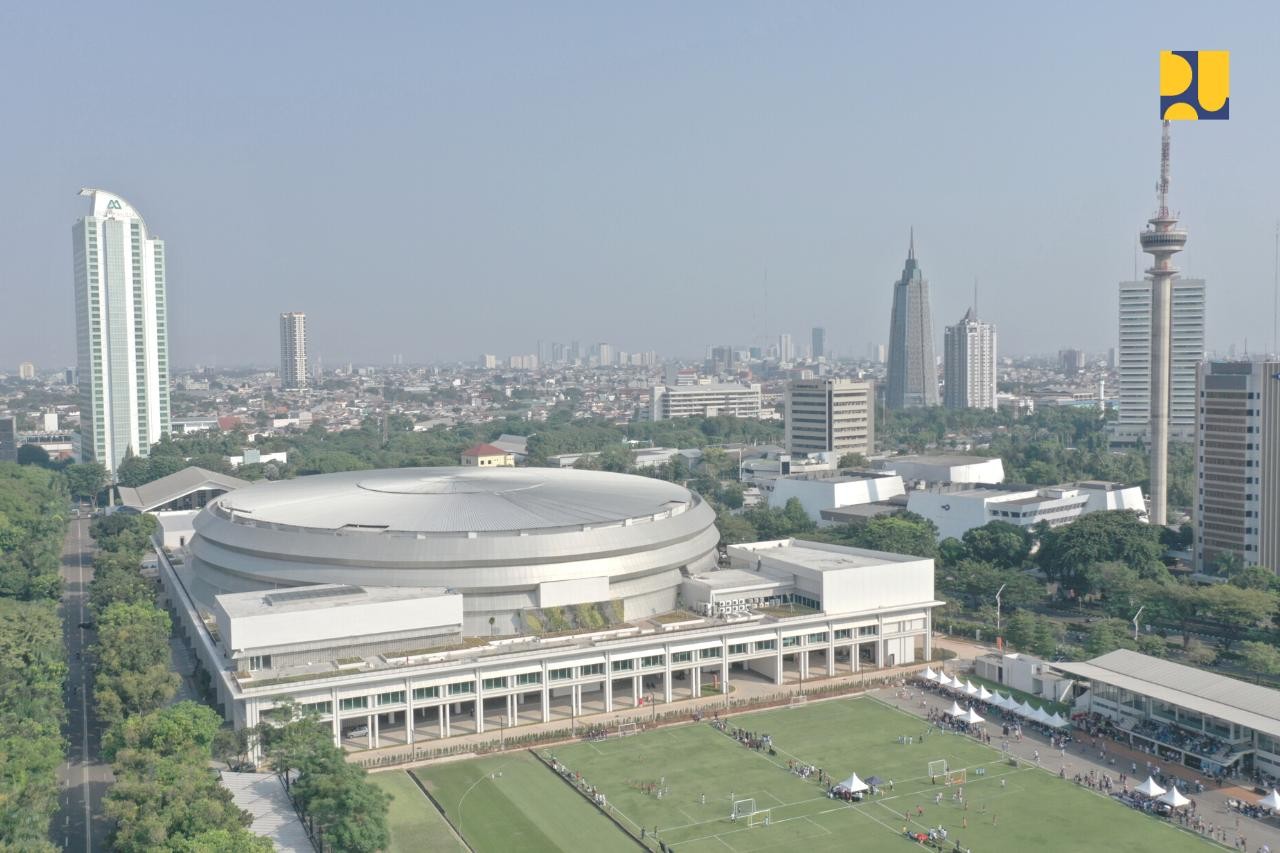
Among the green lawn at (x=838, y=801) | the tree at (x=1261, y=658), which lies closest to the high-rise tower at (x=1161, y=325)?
the tree at (x=1261, y=658)

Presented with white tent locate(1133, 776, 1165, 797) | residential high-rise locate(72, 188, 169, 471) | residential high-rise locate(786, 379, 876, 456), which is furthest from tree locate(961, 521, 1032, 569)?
residential high-rise locate(72, 188, 169, 471)

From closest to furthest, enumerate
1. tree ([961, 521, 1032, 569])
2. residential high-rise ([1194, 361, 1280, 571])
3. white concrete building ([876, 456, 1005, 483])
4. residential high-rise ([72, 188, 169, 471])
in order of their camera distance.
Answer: residential high-rise ([1194, 361, 1280, 571]) < tree ([961, 521, 1032, 569]) < white concrete building ([876, 456, 1005, 483]) < residential high-rise ([72, 188, 169, 471])

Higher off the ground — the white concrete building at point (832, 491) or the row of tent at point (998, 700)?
the white concrete building at point (832, 491)

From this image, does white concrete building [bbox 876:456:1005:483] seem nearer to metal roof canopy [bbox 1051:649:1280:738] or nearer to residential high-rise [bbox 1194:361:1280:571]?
residential high-rise [bbox 1194:361:1280:571]

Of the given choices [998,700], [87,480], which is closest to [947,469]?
[998,700]

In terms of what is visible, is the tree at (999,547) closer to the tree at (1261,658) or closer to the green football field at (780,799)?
the tree at (1261,658)

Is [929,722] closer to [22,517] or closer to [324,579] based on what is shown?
[324,579]
